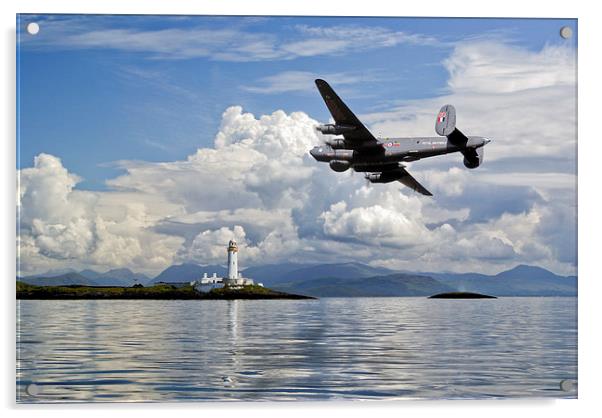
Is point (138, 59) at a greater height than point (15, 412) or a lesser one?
greater

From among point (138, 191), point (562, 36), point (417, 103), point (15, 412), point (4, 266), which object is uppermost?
point (562, 36)

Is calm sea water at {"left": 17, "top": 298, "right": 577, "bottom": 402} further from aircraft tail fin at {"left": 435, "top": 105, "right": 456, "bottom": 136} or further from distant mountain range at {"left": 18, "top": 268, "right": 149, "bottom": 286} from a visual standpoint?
aircraft tail fin at {"left": 435, "top": 105, "right": 456, "bottom": 136}

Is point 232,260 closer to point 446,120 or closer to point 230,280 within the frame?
point 230,280

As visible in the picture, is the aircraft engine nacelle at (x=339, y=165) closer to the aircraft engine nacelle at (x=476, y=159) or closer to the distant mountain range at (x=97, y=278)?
the aircraft engine nacelle at (x=476, y=159)

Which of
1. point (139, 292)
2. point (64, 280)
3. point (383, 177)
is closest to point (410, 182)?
point (383, 177)

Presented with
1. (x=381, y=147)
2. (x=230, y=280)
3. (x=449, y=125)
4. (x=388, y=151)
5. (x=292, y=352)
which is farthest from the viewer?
(x=381, y=147)

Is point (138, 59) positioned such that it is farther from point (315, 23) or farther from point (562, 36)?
point (562, 36)

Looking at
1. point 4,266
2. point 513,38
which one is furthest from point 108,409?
point 513,38
